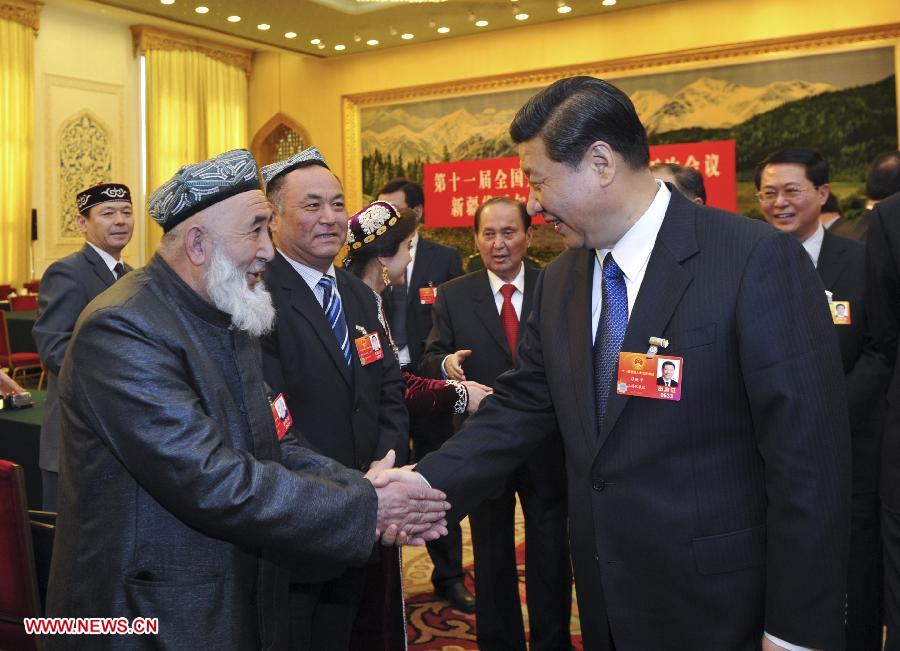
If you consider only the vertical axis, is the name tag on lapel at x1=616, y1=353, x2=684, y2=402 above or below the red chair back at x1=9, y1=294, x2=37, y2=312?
below

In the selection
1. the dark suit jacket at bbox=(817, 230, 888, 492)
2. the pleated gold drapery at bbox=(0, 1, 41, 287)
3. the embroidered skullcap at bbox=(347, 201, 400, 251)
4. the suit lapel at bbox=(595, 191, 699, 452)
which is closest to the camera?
the suit lapel at bbox=(595, 191, 699, 452)

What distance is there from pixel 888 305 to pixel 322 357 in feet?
5.64

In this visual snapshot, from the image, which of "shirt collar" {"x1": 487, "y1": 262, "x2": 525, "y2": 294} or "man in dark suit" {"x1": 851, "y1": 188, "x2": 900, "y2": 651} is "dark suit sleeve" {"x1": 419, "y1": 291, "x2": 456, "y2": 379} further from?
"man in dark suit" {"x1": 851, "y1": 188, "x2": 900, "y2": 651}

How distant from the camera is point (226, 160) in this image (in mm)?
1955

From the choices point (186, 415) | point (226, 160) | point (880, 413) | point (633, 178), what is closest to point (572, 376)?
point (633, 178)

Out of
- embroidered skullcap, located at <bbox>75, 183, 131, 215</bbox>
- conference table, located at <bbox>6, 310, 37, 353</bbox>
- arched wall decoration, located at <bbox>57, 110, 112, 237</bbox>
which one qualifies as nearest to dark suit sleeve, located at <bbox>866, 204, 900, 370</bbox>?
embroidered skullcap, located at <bbox>75, 183, 131, 215</bbox>

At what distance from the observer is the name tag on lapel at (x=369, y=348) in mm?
Answer: 2664

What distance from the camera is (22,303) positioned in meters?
10.1

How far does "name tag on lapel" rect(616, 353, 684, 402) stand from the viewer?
5.21 ft

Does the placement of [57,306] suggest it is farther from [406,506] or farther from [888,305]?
[888,305]

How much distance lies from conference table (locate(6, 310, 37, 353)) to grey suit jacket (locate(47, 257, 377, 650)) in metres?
7.98

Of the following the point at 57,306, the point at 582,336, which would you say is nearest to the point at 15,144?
the point at 57,306

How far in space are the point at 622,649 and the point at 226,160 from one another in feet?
4.59

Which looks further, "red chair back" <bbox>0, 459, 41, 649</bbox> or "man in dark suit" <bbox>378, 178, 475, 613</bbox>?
"man in dark suit" <bbox>378, 178, 475, 613</bbox>
